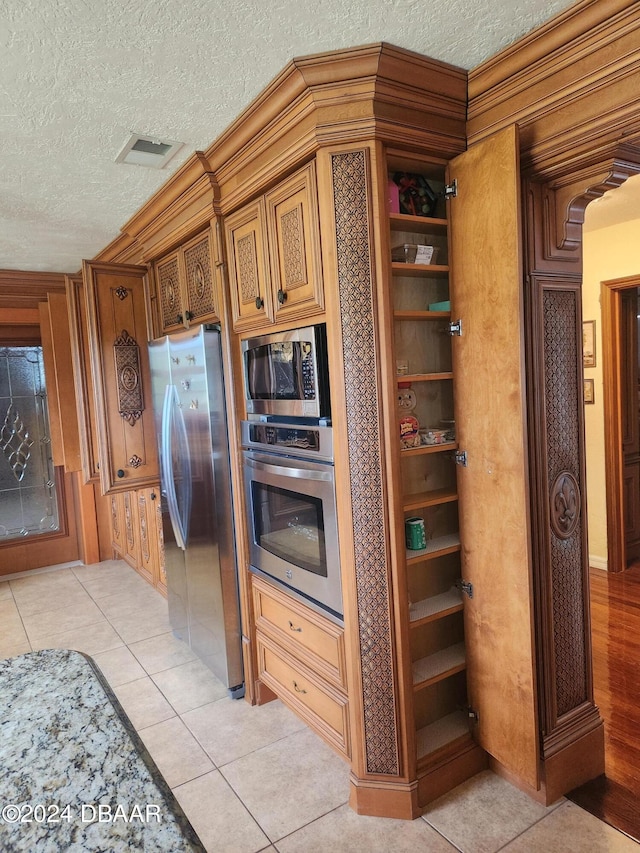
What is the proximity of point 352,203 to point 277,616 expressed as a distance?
1680 millimetres

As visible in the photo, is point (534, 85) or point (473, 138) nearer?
point (534, 85)

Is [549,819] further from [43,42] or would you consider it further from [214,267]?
[43,42]

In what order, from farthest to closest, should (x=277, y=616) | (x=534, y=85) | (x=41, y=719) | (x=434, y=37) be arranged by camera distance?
(x=277, y=616)
(x=534, y=85)
(x=434, y=37)
(x=41, y=719)

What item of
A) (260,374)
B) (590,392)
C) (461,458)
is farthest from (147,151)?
(590,392)

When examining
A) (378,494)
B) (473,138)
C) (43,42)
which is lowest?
(378,494)

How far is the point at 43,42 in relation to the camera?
4.75ft

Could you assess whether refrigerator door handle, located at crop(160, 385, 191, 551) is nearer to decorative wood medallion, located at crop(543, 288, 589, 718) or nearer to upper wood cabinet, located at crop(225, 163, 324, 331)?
upper wood cabinet, located at crop(225, 163, 324, 331)

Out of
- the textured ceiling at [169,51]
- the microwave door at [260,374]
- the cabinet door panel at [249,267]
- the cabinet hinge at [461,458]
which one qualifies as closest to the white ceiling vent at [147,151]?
the textured ceiling at [169,51]

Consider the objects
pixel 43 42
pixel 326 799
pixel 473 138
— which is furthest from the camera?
pixel 326 799

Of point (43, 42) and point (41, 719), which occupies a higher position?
point (43, 42)

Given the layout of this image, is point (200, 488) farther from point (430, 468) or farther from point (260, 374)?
point (430, 468)

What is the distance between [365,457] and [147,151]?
4.88 ft

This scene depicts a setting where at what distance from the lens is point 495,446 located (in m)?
1.83

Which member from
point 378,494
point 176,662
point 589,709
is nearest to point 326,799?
point 589,709
